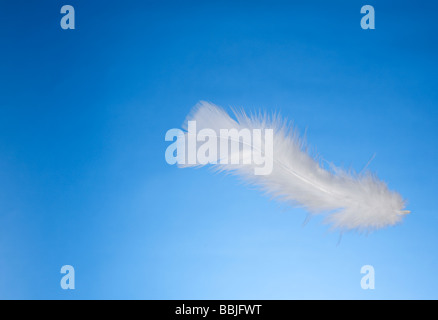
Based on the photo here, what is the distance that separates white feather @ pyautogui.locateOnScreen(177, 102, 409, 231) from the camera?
1.39 m

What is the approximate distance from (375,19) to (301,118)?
1.70 feet

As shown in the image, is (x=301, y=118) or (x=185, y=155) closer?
(x=185, y=155)

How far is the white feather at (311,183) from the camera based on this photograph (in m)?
1.39

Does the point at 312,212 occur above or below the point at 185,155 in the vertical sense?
below

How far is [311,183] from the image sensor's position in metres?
1.43
